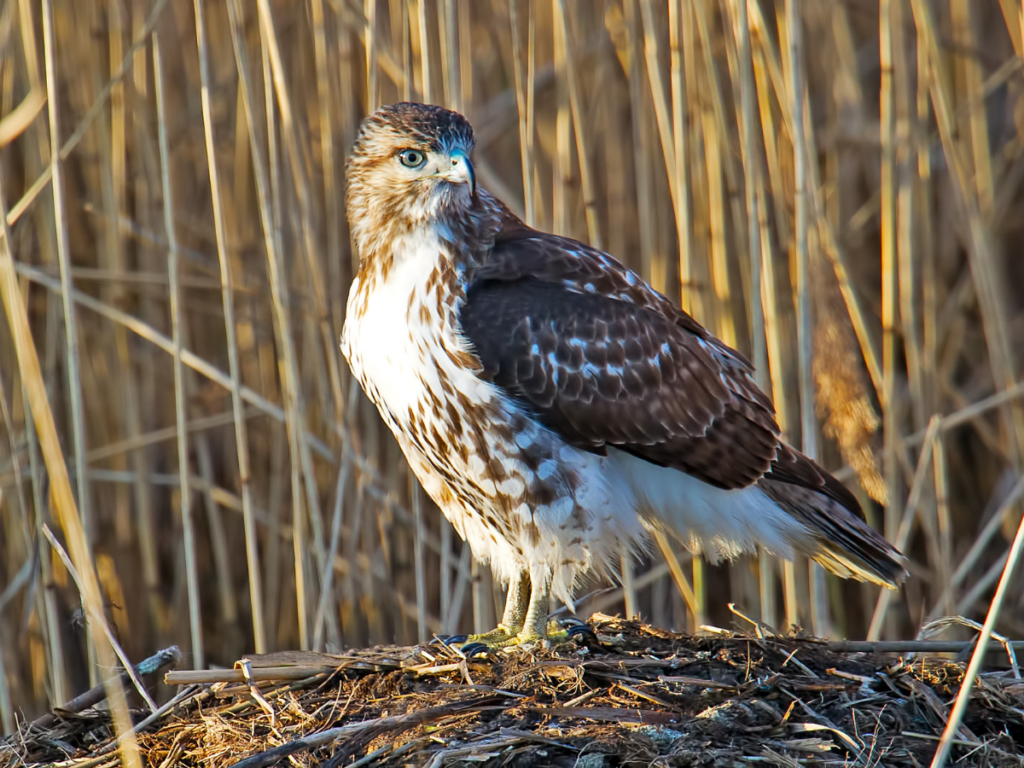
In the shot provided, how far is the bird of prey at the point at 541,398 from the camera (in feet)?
9.96

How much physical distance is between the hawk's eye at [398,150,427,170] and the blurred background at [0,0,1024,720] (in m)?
0.52

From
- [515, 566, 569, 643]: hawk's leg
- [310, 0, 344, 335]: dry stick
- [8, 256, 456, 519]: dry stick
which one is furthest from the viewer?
[8, 256, 456, 519]: dry stick

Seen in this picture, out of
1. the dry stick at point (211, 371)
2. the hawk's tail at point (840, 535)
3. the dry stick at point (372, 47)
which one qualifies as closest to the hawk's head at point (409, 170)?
the dry stick at point (372, 47)

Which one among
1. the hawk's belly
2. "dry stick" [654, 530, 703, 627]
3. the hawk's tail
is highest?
the hawk's belly

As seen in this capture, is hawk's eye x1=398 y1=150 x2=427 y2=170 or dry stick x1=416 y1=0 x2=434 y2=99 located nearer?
hawk's eye x1=398 y1=150 x2=427 y2=170

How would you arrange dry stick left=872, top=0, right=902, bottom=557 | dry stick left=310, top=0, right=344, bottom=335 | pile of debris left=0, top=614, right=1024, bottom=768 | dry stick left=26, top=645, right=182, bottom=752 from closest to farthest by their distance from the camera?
pile of debris left=0, top=614, right=1024, bottom=768
dry stick left=26, top=645, right=182, bottom=752
dry stick left=310, top=0, right=344, bottom=335
dry stick left=872, top=0, right=902, bottom=557

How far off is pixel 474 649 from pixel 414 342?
2.76ft

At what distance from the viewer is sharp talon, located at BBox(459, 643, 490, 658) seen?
9.70 feet

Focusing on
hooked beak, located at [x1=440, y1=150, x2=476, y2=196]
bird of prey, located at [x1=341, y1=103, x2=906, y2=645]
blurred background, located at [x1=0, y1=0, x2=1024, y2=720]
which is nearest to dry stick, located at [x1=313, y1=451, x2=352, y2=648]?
blurred background, located at [x1=0, y1=0, x2=1024, y2=720]

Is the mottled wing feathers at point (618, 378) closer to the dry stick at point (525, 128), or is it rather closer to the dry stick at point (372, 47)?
the dry stick at point (525, 128)

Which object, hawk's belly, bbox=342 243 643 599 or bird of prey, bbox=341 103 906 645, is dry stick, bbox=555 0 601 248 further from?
hawk's belly, bbox=342 243 643 599

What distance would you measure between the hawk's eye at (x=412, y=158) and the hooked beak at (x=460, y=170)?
0.08 metres

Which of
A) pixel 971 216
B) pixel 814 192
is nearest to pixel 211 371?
pixel 814 192

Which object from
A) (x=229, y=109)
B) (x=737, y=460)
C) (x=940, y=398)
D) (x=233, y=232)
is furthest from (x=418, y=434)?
(x=940, y=398)
